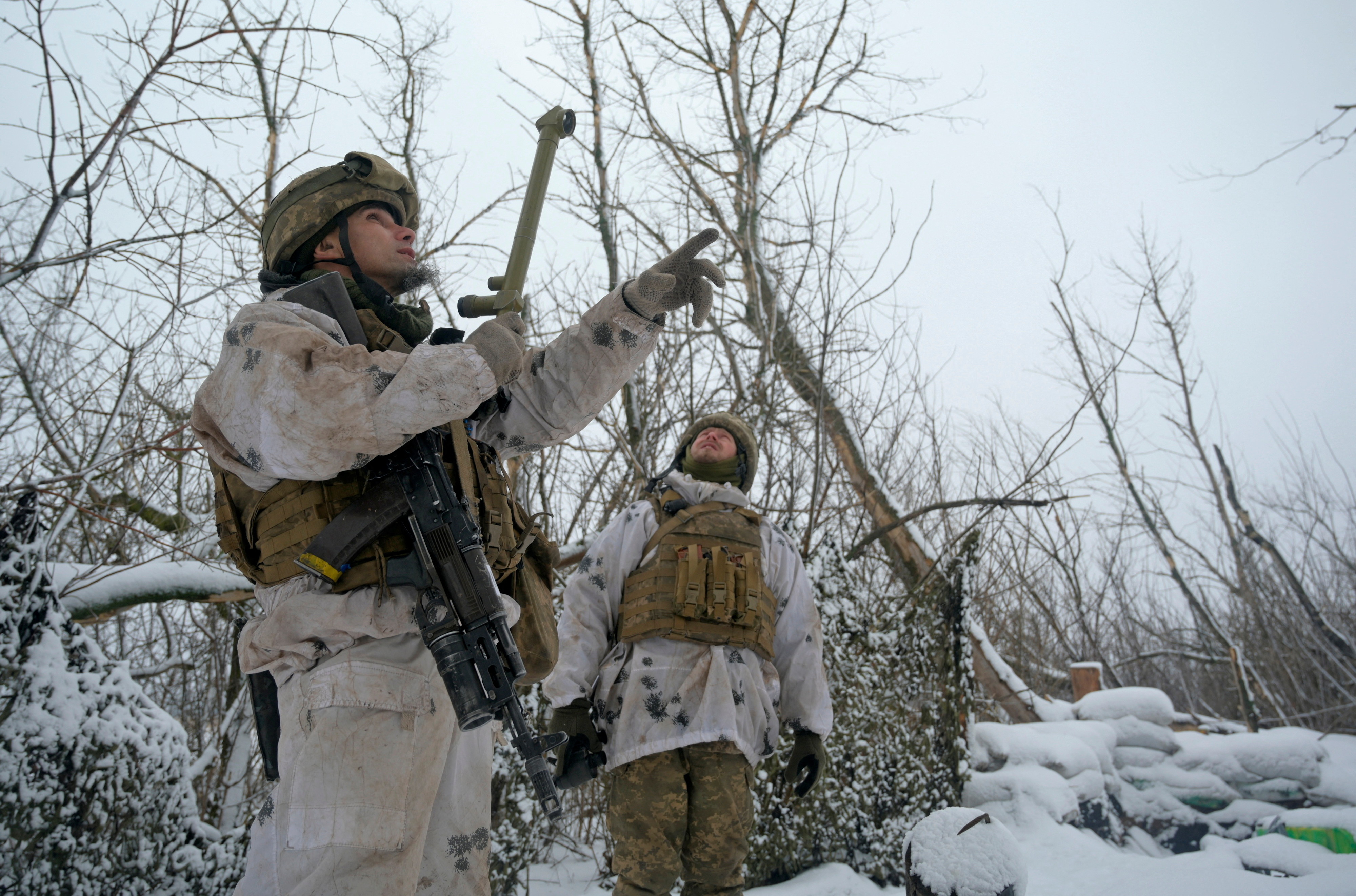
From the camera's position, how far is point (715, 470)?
3084 millimetres

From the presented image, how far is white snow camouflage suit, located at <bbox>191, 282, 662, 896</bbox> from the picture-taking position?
1.21 meters

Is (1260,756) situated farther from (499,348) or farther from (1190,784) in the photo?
(499,348)

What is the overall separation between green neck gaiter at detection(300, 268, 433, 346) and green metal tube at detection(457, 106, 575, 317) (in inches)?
7.5

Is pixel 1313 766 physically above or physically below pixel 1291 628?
below

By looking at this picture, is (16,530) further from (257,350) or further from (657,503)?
(657,503)

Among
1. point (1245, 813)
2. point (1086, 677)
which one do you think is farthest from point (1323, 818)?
point (1086, 677)

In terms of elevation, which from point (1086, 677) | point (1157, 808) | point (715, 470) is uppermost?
point (715, 470)

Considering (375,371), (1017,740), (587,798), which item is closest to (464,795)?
(375,371)

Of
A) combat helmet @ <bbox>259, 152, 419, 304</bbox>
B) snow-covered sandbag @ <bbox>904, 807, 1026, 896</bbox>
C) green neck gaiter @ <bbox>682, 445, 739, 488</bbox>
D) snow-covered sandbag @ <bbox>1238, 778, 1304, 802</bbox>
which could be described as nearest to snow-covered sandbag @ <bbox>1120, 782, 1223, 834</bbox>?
snow-covered sandbag @ <bbox>1238, 778, 1304, 802</bbox>

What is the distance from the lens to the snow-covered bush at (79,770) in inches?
86.2

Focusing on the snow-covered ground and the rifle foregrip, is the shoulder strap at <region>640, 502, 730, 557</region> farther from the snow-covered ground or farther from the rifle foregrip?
the rifle foregrip

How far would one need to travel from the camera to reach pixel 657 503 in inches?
117

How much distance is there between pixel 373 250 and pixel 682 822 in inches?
73.4

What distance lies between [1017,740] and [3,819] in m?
5.48
